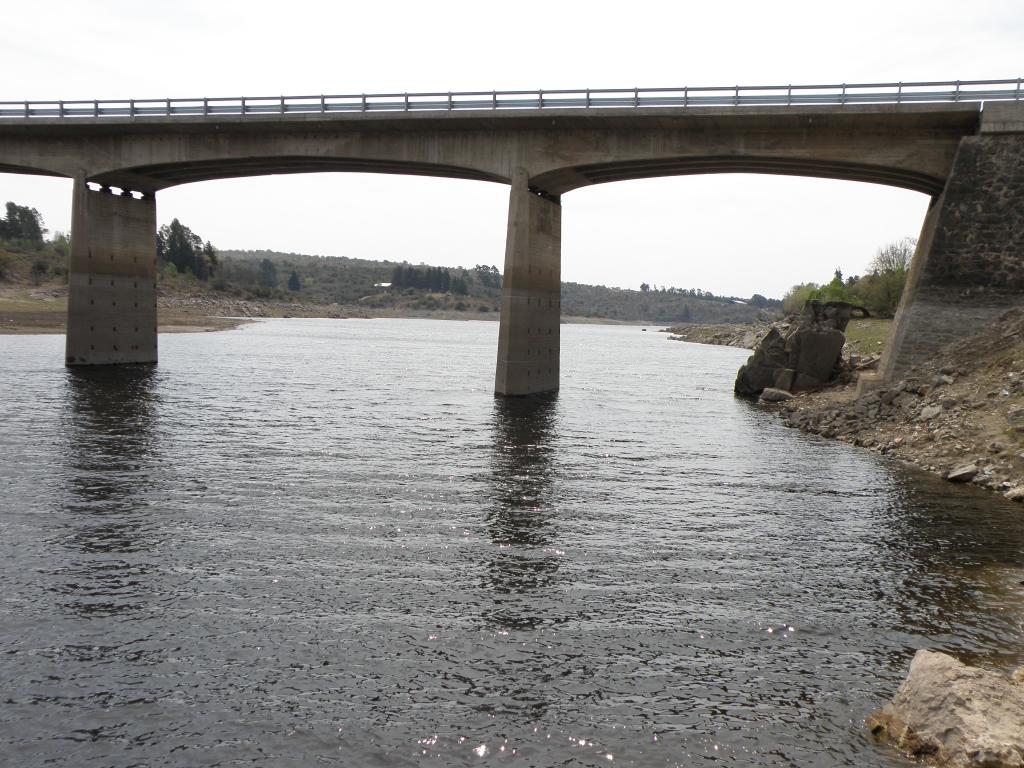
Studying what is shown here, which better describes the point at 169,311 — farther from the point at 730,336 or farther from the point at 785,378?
the point at 785,378

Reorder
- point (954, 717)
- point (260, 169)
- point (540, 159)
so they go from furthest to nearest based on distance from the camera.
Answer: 1. point (260, 169)
2. point (540, 159)
3. point (954, 717)

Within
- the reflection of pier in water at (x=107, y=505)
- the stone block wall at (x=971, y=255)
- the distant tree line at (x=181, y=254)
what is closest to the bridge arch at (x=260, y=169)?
the reflection of pier in water at (x=107, y=505)

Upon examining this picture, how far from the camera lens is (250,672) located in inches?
392

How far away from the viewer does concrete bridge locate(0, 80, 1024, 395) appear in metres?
33.2

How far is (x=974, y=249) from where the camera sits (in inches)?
1310

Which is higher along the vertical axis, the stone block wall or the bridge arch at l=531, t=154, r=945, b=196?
the bridge arch at l=531, t=154, r=945, b=196

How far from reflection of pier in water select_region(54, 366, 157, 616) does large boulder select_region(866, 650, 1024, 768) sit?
10.6 m

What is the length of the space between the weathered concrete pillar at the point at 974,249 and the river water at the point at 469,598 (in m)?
10.6

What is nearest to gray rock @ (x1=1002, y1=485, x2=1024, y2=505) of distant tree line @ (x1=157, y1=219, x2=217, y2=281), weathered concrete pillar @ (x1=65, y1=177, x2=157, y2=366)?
Answer: weathered concrete pillar @ (x1=65, y1=177, x2=157, y2=366)

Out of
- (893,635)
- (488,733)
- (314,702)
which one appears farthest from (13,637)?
(893,635)

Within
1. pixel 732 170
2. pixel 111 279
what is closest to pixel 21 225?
pixel 111 279

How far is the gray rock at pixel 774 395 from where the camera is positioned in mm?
40875

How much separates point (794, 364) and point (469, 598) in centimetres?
3357

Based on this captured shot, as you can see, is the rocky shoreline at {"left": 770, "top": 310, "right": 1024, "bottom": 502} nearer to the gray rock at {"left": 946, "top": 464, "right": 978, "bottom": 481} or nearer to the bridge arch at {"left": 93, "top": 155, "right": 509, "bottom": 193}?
the gray rock at {"left": 946, "top": 464, "right": 978, "bottom": 481}
